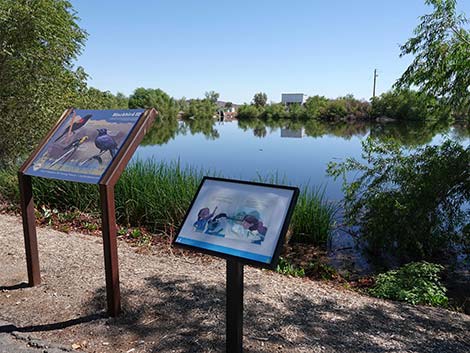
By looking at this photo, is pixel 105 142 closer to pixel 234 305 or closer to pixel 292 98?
pixel 234 305

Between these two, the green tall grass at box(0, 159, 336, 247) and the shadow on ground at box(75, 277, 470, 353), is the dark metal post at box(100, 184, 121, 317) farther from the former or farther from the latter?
the green tall grass at box(0, 159, 336, 247)

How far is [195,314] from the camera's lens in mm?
2793

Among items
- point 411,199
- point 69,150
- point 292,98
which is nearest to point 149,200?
point 69,150

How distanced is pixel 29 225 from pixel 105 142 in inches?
40.8

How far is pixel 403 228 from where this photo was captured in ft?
17.8

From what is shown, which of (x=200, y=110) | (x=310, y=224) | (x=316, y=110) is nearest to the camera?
(x=310, y=224)

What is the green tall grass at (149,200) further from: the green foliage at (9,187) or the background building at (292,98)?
the background building at (292,98)

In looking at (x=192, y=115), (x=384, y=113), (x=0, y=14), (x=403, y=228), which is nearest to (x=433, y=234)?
(x=403, y=228)

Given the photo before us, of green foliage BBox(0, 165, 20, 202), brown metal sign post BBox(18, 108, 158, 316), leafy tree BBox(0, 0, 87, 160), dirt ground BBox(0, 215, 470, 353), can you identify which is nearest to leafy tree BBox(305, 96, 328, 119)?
leafy tree BBox(0, 0, 87, 160)

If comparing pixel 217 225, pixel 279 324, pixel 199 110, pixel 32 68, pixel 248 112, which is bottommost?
pixel 279 324

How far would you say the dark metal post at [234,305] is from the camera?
1.98 metres

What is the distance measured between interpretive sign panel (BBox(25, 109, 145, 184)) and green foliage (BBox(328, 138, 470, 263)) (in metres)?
3.94

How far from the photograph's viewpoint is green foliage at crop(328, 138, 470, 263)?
203 inches

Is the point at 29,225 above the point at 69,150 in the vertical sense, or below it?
below
